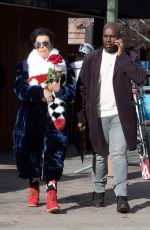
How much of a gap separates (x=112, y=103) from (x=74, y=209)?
121 centimetres

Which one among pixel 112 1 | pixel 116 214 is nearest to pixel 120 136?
pixel 116 214

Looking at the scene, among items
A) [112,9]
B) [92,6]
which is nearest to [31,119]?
[112,9]

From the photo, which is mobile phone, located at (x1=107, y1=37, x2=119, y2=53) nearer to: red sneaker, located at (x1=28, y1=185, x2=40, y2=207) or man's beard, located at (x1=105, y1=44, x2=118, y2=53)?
man's beard, located at (x1=105, y1=44, x2=118, y2=53)

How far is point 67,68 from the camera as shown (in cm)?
823

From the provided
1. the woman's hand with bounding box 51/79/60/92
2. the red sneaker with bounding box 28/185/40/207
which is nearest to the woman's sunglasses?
the woman's hand with bounding box 51/79/60/92

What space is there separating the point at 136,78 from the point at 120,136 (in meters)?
0.62

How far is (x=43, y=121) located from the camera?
8.08m

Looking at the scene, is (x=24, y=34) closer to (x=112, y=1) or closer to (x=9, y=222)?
(x=112, y=1)

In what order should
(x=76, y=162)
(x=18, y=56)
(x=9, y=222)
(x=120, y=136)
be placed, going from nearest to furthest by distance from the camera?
1. (x=9, y=222)
2. (x=120, y=136)
3. (x=76, y=162)
4. (x=18, y=56)

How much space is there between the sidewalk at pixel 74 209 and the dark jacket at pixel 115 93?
71cm

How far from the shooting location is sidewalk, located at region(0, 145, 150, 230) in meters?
7.55

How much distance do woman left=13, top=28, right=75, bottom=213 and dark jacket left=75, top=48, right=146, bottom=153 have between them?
0.69ft

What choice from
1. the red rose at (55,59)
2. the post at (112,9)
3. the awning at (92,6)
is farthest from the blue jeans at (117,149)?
the awning at (92,6)

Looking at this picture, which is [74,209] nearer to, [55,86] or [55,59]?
[55,86]
